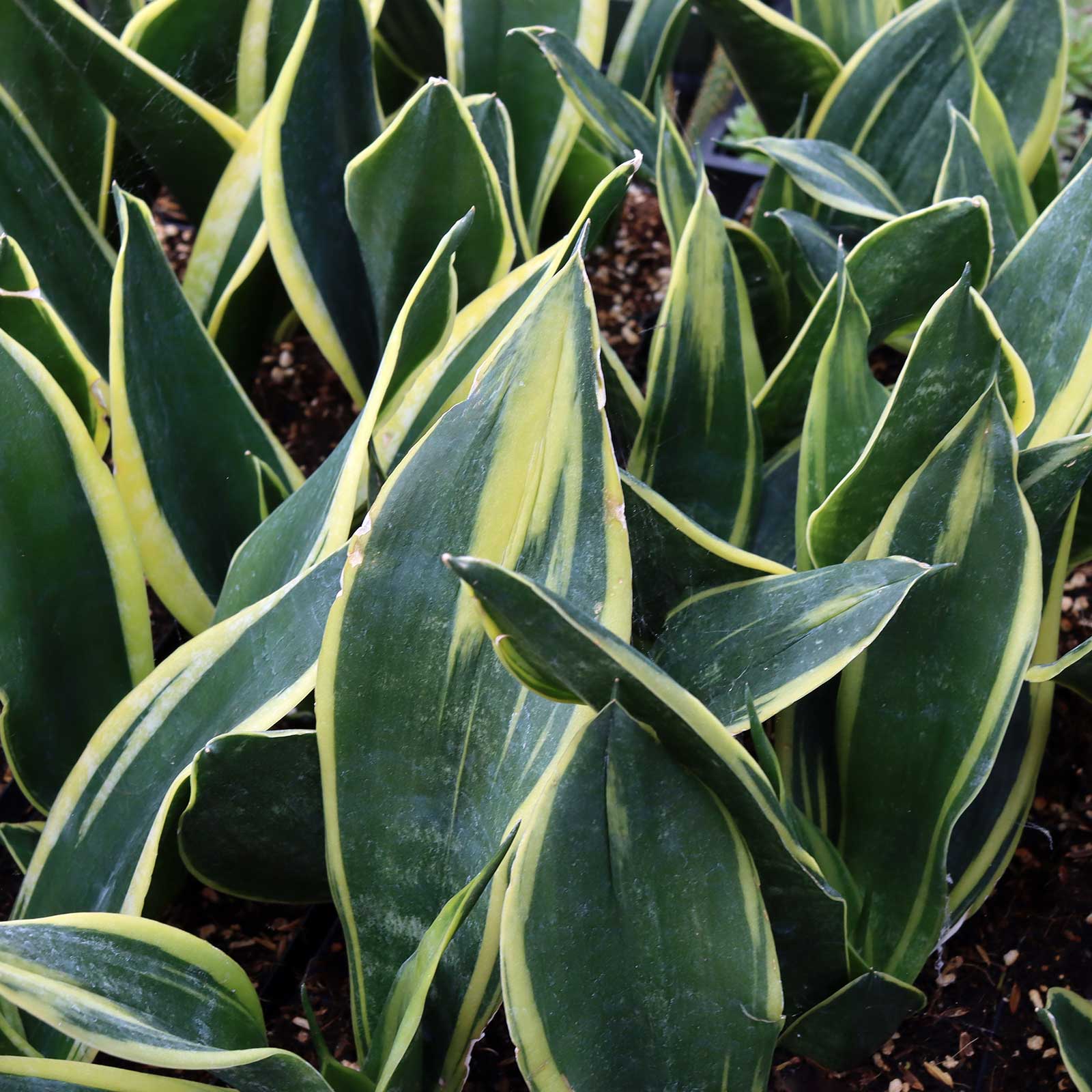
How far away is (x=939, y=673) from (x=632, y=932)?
0.59 feet

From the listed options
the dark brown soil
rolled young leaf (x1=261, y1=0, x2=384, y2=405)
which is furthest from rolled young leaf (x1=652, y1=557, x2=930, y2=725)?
rolled young leaf (x1=261, y1=0, x2=384, y2=405)

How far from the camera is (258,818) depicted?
488 mm

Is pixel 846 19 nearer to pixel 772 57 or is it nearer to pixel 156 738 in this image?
pixel 772 57

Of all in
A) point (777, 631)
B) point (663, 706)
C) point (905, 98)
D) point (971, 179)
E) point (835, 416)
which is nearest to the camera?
point (663, 706)

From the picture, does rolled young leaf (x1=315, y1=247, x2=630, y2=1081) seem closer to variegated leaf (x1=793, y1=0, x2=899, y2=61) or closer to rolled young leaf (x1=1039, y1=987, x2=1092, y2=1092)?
rolled young leaf (x1=1039, y1=987, x2=1092, y2=1092)

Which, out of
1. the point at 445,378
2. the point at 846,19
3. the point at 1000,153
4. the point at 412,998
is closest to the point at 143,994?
the point at 412,998

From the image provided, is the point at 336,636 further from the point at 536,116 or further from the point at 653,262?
the point at 653,262

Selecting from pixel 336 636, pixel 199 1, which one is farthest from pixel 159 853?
pixel 199 1

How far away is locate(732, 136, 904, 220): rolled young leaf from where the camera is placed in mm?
669

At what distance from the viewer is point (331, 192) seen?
27.3 inches

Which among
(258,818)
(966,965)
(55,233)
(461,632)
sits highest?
(55,233)

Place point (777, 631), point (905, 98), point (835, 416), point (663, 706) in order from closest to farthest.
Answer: point (663, 706) → point (777, 631) → point (835, 416) → point (905, 98)

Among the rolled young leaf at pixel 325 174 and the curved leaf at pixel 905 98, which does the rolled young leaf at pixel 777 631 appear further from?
the curved leaf at pixel 905 98

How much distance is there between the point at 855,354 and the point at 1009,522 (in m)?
0.15
